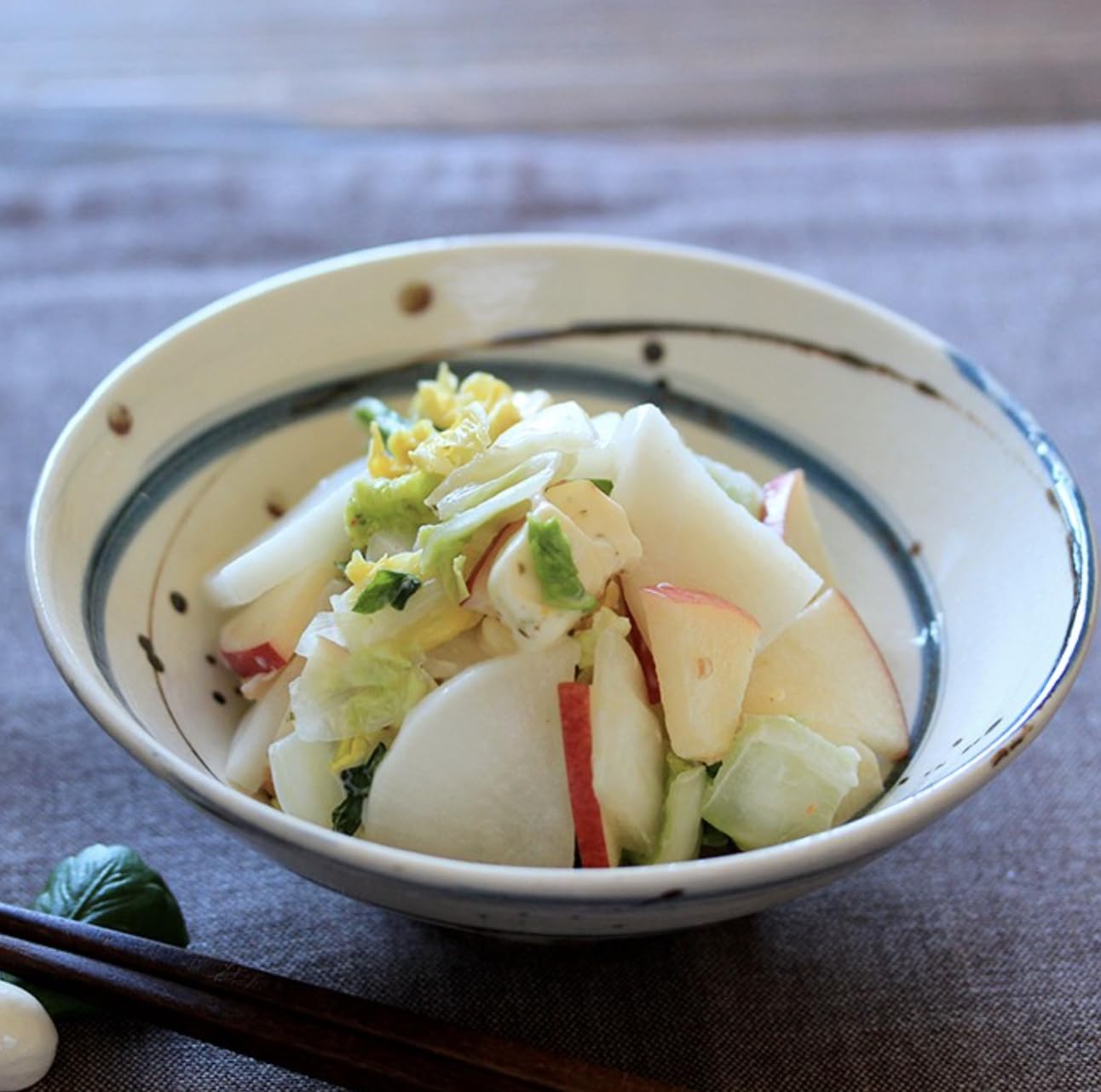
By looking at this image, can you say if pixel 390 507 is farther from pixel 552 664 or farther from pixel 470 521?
pixel 552 664

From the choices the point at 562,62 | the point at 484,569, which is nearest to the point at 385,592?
the point at 484,569

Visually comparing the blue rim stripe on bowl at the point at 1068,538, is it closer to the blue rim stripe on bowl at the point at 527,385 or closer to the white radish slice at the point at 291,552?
the blue rim stripe on bowl at the point at 527,385

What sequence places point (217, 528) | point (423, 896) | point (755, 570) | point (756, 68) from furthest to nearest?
point (756, 68) → point (217, 528) → point (755, 570) → point (423, 896)

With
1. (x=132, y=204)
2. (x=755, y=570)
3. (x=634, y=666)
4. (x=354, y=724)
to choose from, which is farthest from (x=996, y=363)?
(x=132, y=204)

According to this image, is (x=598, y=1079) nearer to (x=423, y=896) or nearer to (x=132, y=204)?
(x=423, y=896)

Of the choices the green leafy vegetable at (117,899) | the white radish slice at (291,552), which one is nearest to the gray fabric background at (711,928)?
the green leafy vegetable at (117,899)

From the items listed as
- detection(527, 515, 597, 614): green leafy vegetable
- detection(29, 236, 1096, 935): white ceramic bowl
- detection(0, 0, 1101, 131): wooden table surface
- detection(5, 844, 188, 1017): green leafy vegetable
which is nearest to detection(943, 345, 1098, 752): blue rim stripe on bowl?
detection(29, 236, 1096, 935): white ceramic bowl
